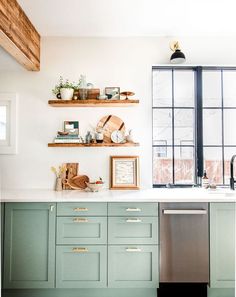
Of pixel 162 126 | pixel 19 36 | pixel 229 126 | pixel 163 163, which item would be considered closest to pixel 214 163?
pixel 229 126

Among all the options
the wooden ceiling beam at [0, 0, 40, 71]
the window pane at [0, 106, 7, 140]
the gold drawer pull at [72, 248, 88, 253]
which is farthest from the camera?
the window pane at [0, 106, 7, 140]

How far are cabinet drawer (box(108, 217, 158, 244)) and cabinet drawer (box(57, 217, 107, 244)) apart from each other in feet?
0.23

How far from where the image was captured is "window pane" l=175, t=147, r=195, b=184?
3031 millimetres

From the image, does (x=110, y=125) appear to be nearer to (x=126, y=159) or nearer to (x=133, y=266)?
(x=126, y=159)

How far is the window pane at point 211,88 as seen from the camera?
3031mm

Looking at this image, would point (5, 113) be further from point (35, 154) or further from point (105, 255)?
point (105, 255)

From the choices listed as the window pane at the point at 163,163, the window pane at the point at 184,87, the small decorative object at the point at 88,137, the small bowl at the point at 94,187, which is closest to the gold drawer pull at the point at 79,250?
the small bowl at the point at 94,187

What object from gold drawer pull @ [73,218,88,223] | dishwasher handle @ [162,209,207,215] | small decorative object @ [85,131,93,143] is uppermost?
small decorative object @ [85,131,93,143]

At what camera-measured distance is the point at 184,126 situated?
3043 millimetres

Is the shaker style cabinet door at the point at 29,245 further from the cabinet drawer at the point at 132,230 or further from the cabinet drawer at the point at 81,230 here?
the cabinet drawer at the point at 132,230

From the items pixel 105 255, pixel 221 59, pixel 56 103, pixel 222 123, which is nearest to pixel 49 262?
pixel 105 255

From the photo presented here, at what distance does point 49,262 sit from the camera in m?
2.26

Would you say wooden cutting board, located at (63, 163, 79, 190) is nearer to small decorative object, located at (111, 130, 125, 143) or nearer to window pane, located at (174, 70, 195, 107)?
small decorative object, located at (111, 130, 125, 143)

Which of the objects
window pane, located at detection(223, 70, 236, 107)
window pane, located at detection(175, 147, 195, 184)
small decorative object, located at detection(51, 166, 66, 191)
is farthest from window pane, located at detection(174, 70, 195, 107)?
small decorative object, located at detection(51, 166, 66, 191)
